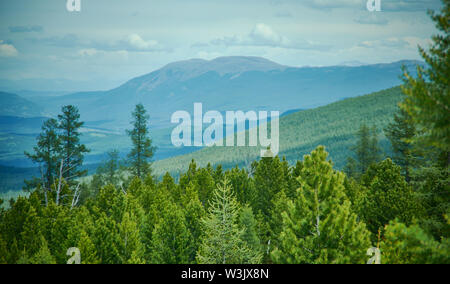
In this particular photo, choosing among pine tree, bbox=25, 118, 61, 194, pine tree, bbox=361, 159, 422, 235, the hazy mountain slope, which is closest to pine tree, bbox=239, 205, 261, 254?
pine tree, bbox=361, 159, 422, 235

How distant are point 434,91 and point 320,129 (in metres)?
153

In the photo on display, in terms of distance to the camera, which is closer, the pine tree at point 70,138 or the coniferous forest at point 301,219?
the coniferous forest at point 301,219

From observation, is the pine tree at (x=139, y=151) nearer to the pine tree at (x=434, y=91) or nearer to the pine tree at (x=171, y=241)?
the pine tree at (x=171, y=241)

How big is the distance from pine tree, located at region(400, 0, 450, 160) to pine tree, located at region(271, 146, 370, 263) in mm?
4739

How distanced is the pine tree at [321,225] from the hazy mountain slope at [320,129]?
370 feet

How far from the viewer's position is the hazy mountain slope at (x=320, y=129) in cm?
13875

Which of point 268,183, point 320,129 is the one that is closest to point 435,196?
point 268,183

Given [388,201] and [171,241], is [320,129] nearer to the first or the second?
[388,201]

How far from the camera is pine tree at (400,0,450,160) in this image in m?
9.38

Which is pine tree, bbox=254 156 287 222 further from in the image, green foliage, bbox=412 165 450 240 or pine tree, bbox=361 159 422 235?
green foliage, bbox=412 165 450 240

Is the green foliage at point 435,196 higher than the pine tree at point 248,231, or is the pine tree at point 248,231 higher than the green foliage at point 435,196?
the green foliage at point 435,196

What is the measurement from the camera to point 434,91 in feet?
31.5

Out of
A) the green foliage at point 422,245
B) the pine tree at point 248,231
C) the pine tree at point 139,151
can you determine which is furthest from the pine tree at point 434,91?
the pine tree at point 139,151
